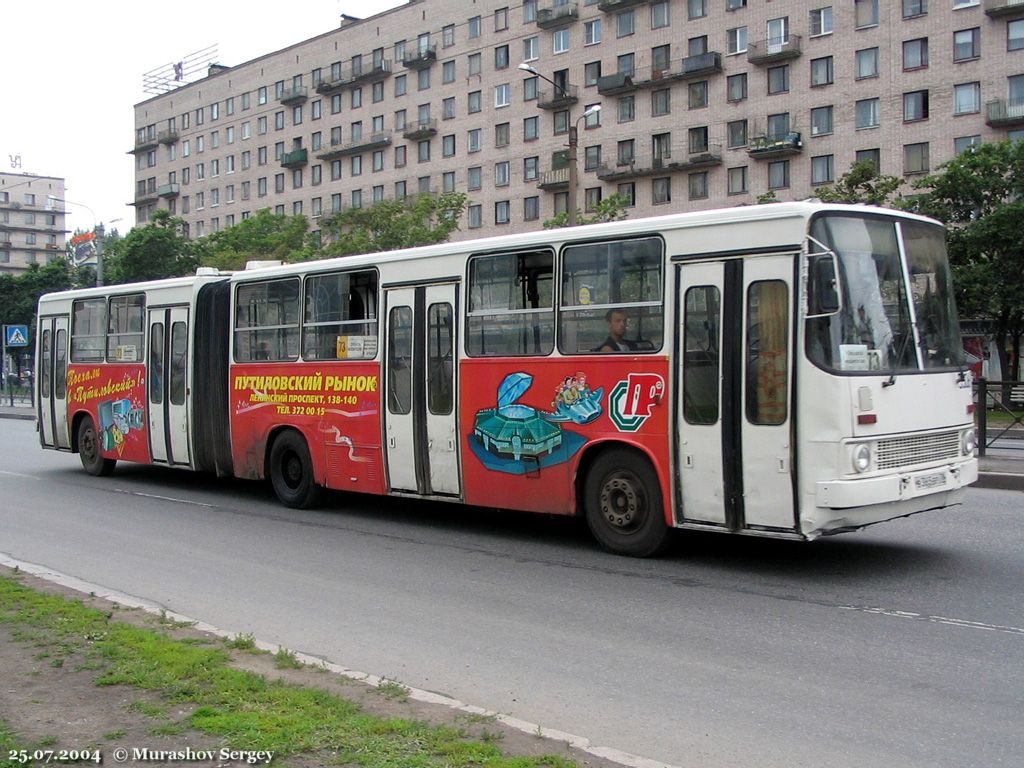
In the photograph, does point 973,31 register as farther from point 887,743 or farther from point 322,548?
point 887,743

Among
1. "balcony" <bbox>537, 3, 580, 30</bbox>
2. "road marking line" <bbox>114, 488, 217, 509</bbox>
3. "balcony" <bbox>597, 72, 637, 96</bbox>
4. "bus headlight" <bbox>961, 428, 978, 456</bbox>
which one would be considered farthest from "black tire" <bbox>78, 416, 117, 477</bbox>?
"balcony" <bbox>537, 3, 580, 30</bbox>

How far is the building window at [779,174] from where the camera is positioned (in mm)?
55438

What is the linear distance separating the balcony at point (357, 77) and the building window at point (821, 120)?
3402 centimetres

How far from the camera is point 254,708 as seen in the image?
16.5 ft

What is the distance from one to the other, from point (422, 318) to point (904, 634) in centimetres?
632

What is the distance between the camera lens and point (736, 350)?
8570 mm

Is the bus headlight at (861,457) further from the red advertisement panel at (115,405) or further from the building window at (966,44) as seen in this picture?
the building window at (966,44)

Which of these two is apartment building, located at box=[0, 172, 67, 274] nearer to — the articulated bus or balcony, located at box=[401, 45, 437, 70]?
balcony, located at box=[401, 45, 437, 70]

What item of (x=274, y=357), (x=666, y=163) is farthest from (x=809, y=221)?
(x=666, y=163)

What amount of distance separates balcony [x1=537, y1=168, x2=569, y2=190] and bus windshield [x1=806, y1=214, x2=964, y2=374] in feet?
181

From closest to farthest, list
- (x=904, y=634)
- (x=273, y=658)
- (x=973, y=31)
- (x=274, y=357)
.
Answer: (x=273, y=658)
(x=904, y=634)
(x=274, y=357)
(x=973, y=31)

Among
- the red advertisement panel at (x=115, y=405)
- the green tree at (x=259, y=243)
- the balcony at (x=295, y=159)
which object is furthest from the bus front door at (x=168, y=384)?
the balcony at (x=295, y=159)

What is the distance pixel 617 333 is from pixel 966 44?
1890 inches

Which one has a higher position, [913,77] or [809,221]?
[913,77]
